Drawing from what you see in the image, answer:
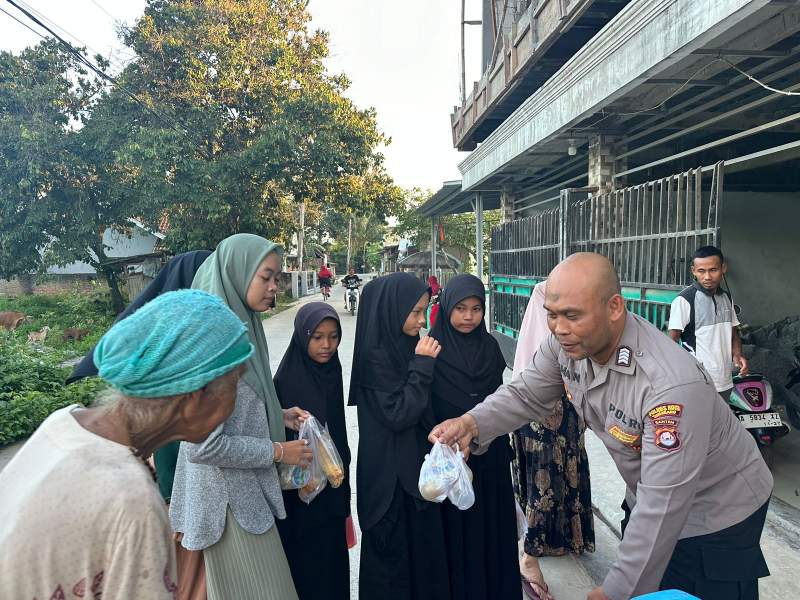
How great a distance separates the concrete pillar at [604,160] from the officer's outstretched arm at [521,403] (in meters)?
4.29

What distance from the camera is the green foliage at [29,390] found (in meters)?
5.34

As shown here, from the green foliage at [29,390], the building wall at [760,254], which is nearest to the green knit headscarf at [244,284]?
the green foliage at [29,390]

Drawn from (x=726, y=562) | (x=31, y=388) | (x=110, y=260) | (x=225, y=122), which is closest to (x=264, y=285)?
(x=726, y=562)

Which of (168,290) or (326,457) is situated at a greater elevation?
(168,290)

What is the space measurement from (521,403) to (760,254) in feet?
23.7

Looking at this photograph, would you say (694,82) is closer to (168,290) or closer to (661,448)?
(661,448)

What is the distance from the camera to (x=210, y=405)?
1.19 m

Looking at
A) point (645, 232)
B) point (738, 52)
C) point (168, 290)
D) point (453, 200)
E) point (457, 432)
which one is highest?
point (453, 200)

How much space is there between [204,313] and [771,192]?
8684 mm

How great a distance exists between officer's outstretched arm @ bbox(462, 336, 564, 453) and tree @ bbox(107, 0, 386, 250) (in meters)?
11.9

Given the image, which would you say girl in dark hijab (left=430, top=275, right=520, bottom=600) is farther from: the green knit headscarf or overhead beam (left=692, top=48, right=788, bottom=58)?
overhead beam (left=692, top=48, right=788, bottom=58)

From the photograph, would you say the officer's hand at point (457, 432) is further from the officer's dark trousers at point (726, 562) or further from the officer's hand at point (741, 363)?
the officer's hand at point (741, 363)

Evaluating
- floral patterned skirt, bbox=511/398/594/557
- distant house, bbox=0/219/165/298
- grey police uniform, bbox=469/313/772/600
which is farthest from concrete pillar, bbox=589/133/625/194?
distant house, bbox=0/219/165/298

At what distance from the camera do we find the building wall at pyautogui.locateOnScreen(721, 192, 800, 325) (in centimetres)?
755
